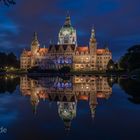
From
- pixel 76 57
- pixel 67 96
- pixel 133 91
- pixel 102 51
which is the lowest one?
pixel 67 96

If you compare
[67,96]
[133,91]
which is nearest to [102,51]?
[133,91]

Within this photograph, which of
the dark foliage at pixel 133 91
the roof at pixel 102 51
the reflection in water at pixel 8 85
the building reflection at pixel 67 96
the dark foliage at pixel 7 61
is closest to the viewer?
the building reflection at pixel 67 96

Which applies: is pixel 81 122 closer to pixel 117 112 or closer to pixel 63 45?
pixel 117 112

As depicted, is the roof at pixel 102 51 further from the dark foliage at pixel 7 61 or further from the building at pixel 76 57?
the dark foliage at pixel 7 61

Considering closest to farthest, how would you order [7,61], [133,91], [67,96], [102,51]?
[67,96] → [133,91] → [7,61] → [102,51]

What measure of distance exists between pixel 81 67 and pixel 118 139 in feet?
572

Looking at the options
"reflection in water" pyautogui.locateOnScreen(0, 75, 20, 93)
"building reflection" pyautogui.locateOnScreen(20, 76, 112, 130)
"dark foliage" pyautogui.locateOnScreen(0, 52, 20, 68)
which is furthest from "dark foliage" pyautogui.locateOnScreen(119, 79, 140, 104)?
"dark foliage" pyautogui.locateOnScreen(0, 52, 20, 68)

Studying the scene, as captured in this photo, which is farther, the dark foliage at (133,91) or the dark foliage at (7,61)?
the dark foliage at (7,61)

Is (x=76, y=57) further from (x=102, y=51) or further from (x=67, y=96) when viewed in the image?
(x=67, y=96)

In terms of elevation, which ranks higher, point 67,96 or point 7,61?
point 7,61

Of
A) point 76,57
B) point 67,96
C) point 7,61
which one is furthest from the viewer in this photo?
point 76,57

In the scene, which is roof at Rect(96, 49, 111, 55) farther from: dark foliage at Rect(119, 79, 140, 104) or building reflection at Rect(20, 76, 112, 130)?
building reflection at Rect(20, 76, 112, 130)

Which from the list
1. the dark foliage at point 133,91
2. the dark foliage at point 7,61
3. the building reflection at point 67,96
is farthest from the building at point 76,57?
the building reflection at point 67,96

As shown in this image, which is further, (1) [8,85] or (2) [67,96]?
(1) [8,85]
